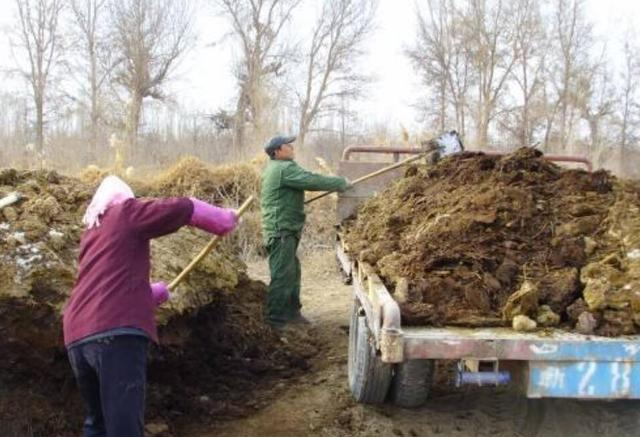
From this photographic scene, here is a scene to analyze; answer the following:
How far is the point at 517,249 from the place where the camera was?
4.02 meters

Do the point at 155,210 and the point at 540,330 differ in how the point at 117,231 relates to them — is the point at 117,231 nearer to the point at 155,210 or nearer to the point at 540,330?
the point at 155,210

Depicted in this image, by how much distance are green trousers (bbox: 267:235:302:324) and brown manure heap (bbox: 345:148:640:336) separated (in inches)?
71.6

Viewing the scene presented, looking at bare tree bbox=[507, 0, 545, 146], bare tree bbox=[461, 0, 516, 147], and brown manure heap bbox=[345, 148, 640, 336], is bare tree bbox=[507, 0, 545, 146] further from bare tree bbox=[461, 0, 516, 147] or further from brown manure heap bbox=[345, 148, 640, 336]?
brown manure heap bbox=[345, 148, 640, 336]

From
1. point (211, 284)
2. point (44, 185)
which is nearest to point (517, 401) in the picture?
point (211, 284)

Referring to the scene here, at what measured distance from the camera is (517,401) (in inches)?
193

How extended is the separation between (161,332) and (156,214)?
177cm

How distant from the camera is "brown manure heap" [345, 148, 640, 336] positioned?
11.6 ft

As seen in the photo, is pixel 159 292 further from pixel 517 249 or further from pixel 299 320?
pixel 299 320

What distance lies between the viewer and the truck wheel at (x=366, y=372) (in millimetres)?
4324

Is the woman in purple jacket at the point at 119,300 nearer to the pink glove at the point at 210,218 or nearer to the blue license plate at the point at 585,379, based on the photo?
the pink glove at the point at 210,218

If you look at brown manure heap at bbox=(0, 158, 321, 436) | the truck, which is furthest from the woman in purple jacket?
brown manure heap at bbox=(0, 158, 321, 436)

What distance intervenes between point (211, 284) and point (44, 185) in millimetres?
1455

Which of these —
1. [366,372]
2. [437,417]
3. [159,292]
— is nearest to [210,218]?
[159,292]

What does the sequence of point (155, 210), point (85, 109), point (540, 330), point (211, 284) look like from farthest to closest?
point (85, 109) → point (211, 284) → point (540, 330) → point (155, 210)
